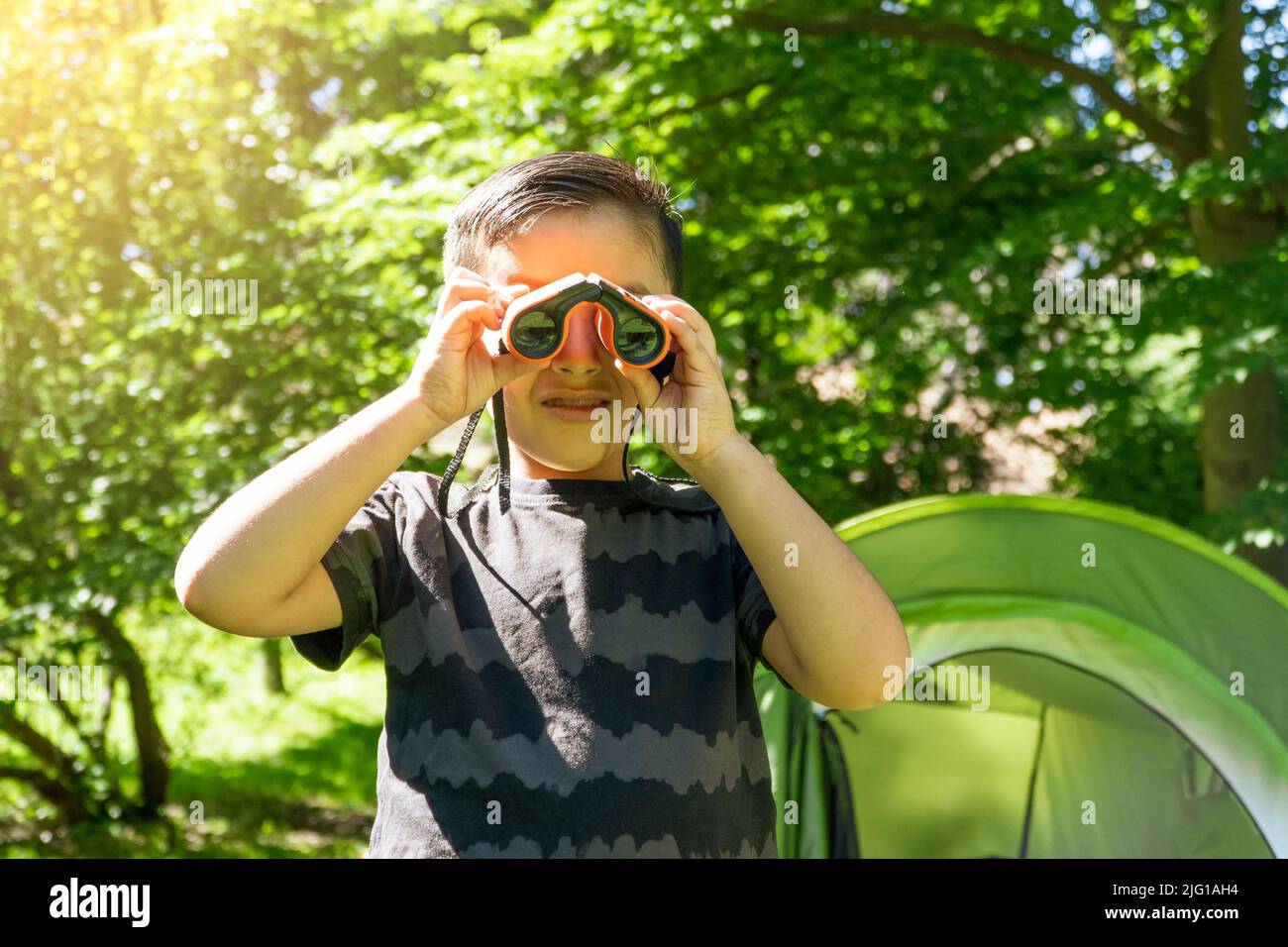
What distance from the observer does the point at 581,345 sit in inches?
48.8

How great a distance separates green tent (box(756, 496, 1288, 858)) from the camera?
2133 millimetres

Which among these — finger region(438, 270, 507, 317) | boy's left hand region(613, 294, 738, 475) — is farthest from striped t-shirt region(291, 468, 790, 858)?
finger region(438, 270, 507, 317)

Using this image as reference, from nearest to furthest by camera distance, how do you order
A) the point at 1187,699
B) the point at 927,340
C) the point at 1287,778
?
the point at 1287,778
the point at 1187,699
the point at 927,340

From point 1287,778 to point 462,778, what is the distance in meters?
1.67

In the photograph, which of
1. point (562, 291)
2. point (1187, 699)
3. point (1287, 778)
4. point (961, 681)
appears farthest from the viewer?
point (961, 681)

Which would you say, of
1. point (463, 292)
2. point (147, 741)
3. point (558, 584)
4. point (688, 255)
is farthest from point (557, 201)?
point (147, 741)

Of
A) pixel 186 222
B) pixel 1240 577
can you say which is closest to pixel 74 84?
pixel 186 222

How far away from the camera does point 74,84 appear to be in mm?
4422

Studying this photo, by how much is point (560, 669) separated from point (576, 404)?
1.04ft

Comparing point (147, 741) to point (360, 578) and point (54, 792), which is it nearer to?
point (54, 792)

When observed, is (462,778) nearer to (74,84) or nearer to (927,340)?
(927,340)

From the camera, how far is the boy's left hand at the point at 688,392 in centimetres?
119

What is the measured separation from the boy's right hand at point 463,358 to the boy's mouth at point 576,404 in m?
0.07

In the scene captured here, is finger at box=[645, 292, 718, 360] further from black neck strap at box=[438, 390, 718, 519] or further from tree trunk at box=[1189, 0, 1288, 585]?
tree trunk at box=[1189, 0, 1288, 585]
